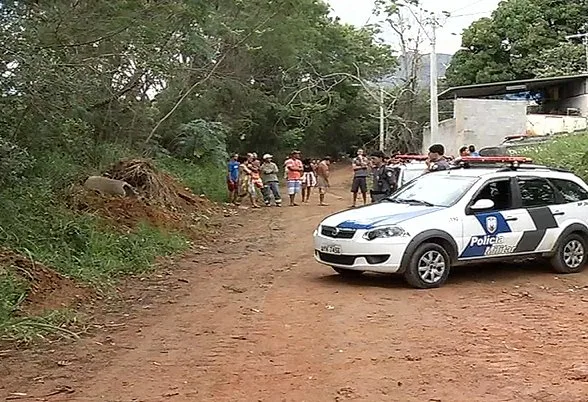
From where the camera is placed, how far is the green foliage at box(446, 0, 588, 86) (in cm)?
4228

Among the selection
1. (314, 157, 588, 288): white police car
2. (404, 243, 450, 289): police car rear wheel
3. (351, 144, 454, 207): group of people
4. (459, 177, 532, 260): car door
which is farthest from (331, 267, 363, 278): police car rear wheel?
(351, 144, 454, 207): group of people

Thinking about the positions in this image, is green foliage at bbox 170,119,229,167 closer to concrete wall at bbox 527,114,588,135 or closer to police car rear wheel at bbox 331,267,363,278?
concrete wall at bbox 527,114,588,135

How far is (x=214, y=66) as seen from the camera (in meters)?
25.2

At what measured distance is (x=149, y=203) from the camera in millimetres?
18141

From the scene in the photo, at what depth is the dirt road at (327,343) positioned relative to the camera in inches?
248

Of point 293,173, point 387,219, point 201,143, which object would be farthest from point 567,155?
point 201,143

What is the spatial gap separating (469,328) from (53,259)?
6.11m

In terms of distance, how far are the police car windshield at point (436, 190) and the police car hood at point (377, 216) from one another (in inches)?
9.8

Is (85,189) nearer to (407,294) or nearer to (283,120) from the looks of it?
(407,294)

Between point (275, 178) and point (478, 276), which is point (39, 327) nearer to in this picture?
point (478, 276)

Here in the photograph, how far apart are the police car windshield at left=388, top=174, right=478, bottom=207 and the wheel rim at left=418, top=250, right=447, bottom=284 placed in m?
0.81

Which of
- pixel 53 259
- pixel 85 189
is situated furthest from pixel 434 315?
pixel 85 189

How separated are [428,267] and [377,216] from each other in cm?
96

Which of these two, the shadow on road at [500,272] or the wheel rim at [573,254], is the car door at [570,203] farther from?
the shadow on road at [500,272]
